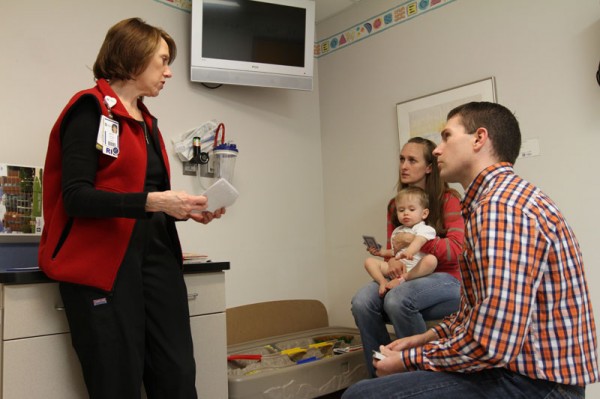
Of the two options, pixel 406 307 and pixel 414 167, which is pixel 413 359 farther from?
pixel 414 167

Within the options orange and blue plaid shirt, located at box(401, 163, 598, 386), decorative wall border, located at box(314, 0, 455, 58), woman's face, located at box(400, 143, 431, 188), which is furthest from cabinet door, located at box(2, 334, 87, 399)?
decorative wall border, located at box(314, 0, 455, 58)

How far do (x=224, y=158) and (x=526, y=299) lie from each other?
2069 millimetres

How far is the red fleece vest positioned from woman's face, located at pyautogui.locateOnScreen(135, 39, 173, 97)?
0.40ft

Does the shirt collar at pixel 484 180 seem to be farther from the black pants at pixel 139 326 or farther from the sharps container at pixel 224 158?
the sharps container at pixel 224 158

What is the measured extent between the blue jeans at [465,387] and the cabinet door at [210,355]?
0.87 meters

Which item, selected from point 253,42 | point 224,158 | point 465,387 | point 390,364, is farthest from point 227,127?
point 465,387

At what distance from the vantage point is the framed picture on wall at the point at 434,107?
2.56 m

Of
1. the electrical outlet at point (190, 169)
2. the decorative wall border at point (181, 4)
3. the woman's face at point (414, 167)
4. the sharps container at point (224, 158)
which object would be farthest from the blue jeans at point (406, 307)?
the decorative wall border at point (181, 4)

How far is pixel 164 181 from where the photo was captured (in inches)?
62.7

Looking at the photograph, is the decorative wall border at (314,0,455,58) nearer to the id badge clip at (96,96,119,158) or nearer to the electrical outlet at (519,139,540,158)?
the electrical outlet at (519,139,540,158)

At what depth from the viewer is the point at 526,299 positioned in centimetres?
96

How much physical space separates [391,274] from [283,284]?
1.04m

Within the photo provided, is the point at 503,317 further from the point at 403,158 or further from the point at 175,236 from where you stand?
the point at 403,158

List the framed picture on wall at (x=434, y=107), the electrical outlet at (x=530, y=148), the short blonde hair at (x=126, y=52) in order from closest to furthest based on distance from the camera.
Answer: the short blonde hair at (x=126, y=52), the electrical outlet at (x=530, y=148), the framed picture on wall at (x=434, y=107)
